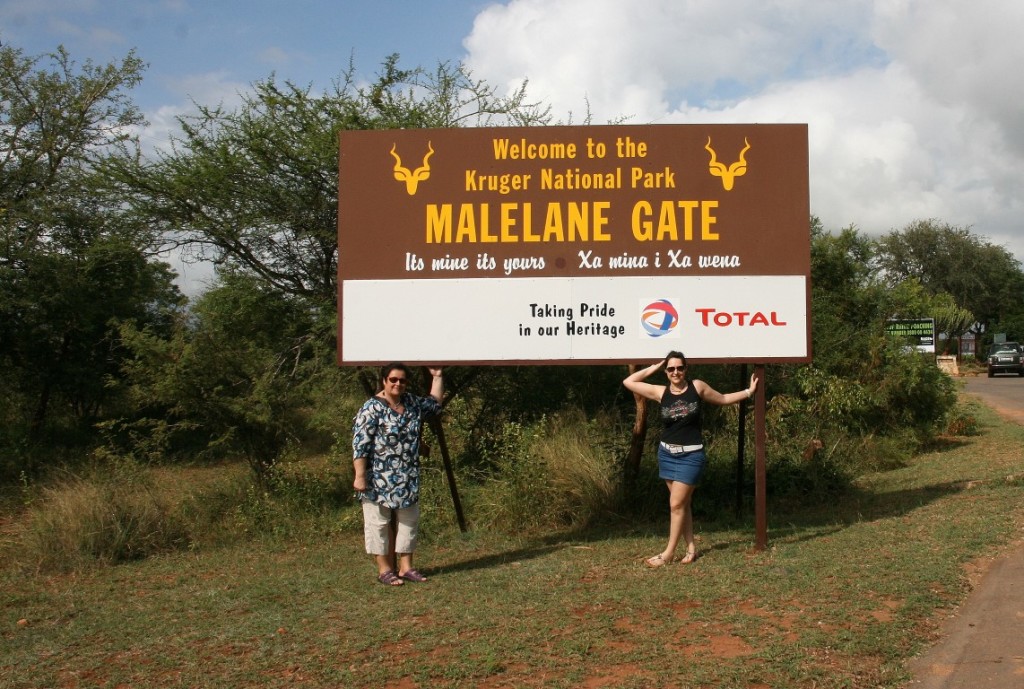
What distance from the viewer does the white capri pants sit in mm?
7070

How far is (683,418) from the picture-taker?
23.4 feet

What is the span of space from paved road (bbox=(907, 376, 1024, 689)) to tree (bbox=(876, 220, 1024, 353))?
58.0 meters

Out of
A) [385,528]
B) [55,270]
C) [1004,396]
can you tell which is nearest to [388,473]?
[385,528]

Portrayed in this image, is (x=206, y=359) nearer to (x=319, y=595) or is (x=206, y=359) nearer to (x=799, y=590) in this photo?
(x=319, y=595)

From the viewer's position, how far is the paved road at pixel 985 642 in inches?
179

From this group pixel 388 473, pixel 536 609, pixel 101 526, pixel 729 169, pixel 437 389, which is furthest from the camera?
pixel 101 526

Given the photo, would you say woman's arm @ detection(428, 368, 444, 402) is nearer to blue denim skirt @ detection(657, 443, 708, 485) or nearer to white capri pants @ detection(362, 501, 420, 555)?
white capri pants @ detection(362, 501, 420, 555)

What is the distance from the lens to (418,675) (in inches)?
194

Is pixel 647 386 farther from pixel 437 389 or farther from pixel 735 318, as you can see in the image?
pixel 437 389

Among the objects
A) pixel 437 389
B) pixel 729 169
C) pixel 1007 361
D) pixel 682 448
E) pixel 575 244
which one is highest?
pixel 729 169

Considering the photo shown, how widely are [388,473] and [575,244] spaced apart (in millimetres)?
2507

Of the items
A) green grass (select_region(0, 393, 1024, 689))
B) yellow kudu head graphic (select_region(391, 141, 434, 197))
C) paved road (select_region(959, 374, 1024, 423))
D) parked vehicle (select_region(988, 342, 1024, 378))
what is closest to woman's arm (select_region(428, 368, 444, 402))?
green grass (select_region(0, 393, 1024, 689))

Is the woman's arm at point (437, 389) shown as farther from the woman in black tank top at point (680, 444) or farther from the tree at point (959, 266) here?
the tree at point (959, 266)

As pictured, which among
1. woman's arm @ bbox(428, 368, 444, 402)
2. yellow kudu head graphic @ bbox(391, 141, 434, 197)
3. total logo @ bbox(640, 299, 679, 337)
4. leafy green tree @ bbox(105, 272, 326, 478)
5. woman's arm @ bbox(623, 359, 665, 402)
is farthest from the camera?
leafy green tree @ bbox(105, 272, 326, 478)
